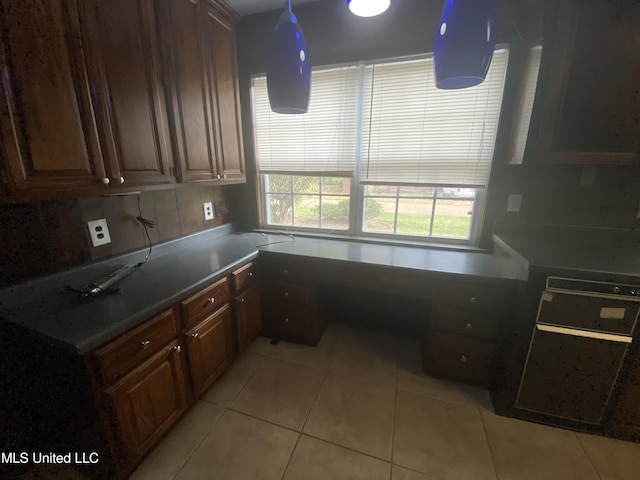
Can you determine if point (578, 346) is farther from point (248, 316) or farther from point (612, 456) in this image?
point (248, 316)

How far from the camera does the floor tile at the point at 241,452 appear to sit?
126 centimetres

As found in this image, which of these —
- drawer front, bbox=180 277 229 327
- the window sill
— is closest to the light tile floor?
drawer front, bbox=180 277 229 327

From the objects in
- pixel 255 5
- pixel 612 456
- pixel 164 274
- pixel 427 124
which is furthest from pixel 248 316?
pixel 255 5

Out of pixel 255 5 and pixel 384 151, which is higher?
pixel 255 5

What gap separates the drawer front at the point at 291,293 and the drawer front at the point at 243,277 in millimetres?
178

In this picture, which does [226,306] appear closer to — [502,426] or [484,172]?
[502,426]

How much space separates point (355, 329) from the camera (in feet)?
7.74

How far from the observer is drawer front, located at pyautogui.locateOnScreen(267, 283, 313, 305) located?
1997mm

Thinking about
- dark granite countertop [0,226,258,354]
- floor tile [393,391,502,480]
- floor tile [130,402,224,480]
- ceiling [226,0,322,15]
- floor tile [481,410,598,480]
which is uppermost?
ceiling [226,0,322,15]

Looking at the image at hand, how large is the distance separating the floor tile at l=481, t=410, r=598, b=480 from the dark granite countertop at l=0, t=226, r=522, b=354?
0.83 meters

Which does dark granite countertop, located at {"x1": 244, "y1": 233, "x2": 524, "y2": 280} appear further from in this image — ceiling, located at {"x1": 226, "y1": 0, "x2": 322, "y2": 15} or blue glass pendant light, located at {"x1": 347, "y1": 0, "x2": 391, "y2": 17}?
ceiling, located at {"x1": 226, "y1": 0, "x2": 322, "y2": 15}

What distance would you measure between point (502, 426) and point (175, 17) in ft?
9.55

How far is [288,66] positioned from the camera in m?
1.02

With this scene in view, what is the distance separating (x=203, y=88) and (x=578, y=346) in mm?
2573
